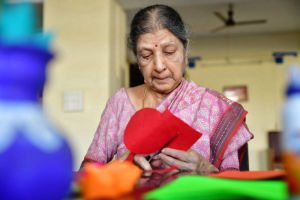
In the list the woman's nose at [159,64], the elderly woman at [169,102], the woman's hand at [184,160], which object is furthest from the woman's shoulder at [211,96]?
the woman's hand at [184,160]

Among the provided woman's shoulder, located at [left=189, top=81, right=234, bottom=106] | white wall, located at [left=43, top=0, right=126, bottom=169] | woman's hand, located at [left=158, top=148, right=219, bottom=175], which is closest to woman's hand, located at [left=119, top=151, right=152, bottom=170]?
woman's hand, located at [left=158, top=148, right=219, bottom=175]

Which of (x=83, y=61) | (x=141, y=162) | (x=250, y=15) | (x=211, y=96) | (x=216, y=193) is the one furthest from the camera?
(x=250, y=15)

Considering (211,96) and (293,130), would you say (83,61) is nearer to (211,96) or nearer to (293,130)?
(211,96)

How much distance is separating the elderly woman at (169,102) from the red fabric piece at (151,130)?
59cm

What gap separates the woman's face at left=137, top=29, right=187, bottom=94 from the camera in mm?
1707

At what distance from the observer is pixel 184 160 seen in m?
1.21

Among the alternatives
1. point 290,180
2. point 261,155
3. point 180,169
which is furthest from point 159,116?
point 261,155

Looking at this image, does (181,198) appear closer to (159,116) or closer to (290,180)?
(290,180)

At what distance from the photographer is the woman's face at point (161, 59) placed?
1.71m

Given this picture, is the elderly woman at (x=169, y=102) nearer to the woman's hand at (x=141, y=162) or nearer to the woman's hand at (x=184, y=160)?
the woman's hand at (x=184, y=160)

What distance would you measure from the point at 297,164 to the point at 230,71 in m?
9.23

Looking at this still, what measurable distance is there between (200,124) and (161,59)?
1.24 feet

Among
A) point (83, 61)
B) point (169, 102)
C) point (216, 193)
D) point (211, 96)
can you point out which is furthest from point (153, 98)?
point (83, 61)

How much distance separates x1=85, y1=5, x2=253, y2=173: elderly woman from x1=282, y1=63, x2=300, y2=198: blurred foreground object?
1194mm
